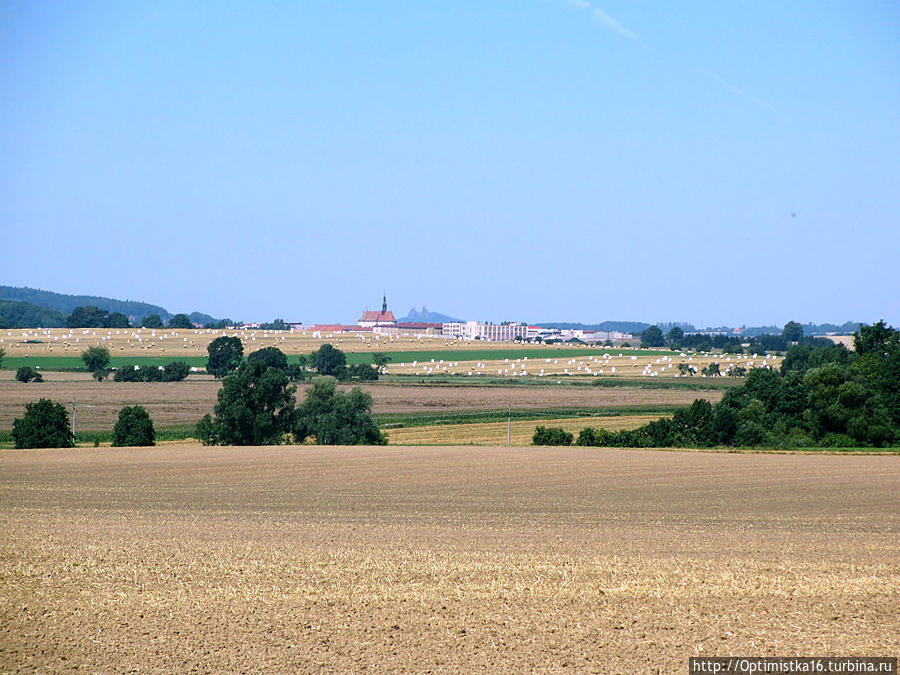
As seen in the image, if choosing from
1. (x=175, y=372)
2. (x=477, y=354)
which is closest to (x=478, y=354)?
(x=477, y=354)

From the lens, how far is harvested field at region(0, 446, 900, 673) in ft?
43.9

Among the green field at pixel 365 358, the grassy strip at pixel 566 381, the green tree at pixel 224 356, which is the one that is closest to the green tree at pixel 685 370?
the grassy strip at pixel 566 381

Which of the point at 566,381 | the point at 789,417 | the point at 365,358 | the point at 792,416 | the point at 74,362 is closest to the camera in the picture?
the point at 789,417

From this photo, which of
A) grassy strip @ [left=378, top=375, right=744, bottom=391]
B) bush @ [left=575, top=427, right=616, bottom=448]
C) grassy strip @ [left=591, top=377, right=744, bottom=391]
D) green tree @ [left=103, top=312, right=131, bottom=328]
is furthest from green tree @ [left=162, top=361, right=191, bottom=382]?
green tree @ [left=103, top=312, right=131, bottom=328]

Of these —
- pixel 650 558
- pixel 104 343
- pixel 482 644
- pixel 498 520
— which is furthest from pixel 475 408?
pixel 104 343

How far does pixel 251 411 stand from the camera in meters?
63.5

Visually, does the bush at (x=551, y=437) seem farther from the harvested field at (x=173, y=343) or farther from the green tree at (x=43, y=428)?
the harvested field at (x=173, y=343)

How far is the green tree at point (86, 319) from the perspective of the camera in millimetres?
192375

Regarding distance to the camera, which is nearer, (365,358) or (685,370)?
(685,370)

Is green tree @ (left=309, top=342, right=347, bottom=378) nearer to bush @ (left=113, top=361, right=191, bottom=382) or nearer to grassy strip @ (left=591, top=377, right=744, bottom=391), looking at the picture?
bush @ (left=113, top=361, right=191, bottom=382)

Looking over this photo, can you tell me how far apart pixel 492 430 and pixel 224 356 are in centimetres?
6286

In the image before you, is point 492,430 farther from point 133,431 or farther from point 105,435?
point 105,435

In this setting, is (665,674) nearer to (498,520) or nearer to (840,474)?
(498,520)

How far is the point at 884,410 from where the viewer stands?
60969 millimetres
